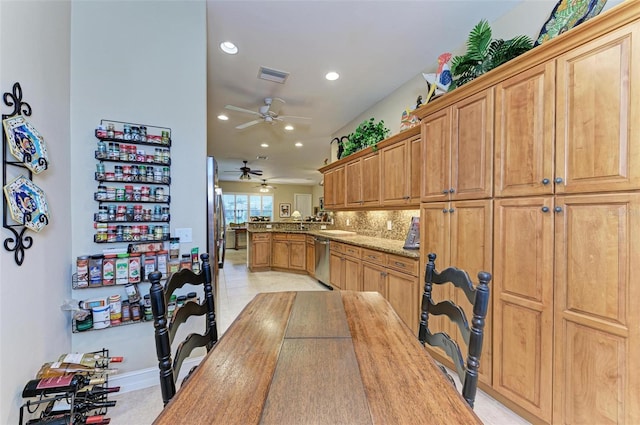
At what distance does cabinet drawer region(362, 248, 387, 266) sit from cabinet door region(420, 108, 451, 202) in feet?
2.91

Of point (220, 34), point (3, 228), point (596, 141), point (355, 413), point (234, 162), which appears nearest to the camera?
point (355, 413)

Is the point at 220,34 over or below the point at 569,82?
over

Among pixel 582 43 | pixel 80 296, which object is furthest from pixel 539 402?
pixel 80 296

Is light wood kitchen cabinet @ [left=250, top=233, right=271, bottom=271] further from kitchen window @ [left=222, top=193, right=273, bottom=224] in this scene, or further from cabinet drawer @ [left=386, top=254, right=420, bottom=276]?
kitchen window @ [left=222, top=193, right=273, bottom=224]

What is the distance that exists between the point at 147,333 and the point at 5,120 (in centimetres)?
161

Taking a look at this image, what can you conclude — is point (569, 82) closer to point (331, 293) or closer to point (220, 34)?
point (331, 293)

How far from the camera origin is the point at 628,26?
1.23 metres

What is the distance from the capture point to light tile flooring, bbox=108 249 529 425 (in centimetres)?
171

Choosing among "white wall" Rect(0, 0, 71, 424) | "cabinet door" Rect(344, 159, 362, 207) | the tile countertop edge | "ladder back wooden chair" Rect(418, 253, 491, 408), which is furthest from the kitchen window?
"ladder back wooden chair" Rect(418, 253, 491, 408)

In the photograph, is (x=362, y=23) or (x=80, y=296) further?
(x=362, y=23)

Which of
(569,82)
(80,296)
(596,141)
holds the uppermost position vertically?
(569,82)

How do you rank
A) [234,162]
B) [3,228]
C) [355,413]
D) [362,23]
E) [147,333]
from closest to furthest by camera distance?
[355,413] → [3,228] → [147,333] → [362,23] → [234,162]

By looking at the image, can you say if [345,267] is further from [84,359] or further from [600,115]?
[600,115]

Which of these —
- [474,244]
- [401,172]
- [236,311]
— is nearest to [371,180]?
[401,172]
